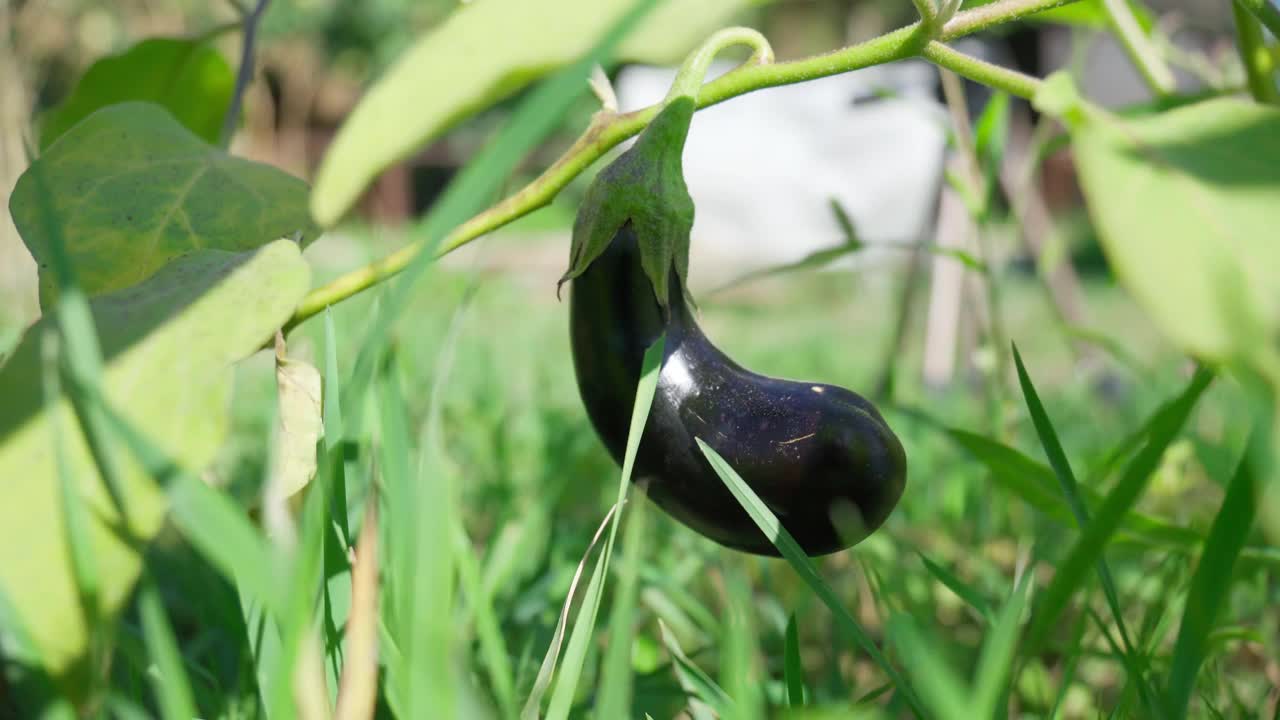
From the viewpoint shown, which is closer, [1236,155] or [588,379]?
[1236,155]

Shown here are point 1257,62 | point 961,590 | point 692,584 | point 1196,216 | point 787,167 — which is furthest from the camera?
point 787,167

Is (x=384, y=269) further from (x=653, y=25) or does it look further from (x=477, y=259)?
(x=653, y=25)

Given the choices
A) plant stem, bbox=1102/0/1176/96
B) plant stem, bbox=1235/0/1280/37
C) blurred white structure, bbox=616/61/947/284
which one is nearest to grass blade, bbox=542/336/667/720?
plant stem, bbox=1235/0/1280/37

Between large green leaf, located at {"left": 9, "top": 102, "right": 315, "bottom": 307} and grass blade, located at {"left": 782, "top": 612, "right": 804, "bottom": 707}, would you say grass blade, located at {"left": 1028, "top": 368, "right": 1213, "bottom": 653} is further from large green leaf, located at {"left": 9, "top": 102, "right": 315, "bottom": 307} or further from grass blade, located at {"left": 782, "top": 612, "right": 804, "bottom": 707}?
large green leaf, located at {"left": 9, "top": 102, "right": 315, "bottom": 307}

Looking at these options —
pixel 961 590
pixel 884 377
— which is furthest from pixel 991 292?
pixel 961 590

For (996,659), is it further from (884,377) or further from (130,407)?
(884,377)

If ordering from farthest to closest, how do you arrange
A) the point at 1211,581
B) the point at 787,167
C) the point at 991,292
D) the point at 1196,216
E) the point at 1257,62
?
1. the point at 787,167
2. the point at 991,292
3. the point at 1257,62
4. the point at 1211,581
5. the point at 1196,216

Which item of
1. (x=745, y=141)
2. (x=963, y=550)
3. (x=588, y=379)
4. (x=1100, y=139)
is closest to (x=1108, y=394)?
(x=963, y=550)
